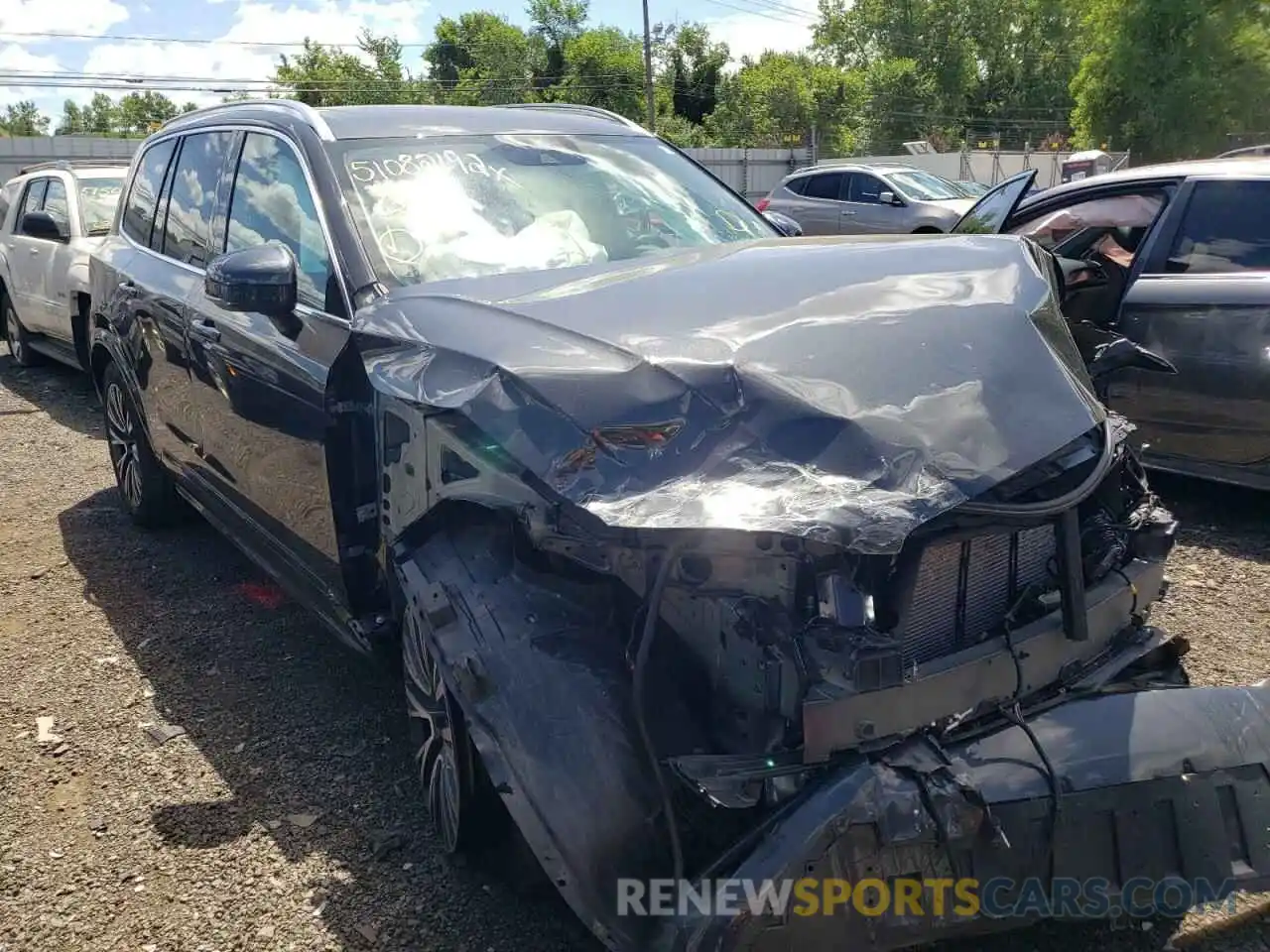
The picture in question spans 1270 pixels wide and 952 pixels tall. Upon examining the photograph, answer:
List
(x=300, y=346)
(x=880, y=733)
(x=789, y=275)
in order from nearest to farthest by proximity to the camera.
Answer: (x=880, y=733) < (x=789, y=275) < (x=300, y=346)

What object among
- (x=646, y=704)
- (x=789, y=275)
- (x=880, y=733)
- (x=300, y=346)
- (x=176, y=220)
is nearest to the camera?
(x=880, y=733)

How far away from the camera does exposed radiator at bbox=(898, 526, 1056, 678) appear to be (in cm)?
213

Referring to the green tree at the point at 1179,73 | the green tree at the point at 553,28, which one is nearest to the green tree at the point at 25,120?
the green tree at the point at 553,28

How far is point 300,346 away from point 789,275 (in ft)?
4.88

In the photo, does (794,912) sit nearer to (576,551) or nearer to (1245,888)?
(576,551)

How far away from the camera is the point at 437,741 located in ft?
8.68

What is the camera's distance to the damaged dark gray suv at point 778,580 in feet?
6.32

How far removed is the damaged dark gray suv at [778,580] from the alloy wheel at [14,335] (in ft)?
27.1

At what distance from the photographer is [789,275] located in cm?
267

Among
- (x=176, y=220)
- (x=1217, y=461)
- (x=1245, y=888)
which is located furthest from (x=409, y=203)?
(x=1217, y=461)

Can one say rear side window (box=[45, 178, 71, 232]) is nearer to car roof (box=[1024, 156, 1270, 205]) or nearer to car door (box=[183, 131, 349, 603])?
car door (box=[183, 131, 349, 603])

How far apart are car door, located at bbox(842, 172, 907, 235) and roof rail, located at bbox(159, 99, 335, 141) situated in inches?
470

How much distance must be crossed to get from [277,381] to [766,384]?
1827 mm

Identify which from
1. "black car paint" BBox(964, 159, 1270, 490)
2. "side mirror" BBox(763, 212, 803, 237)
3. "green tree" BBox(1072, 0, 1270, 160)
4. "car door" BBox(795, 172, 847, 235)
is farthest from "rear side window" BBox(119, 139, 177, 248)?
"green tree" BBox(1072, 0, 1270, 160)
